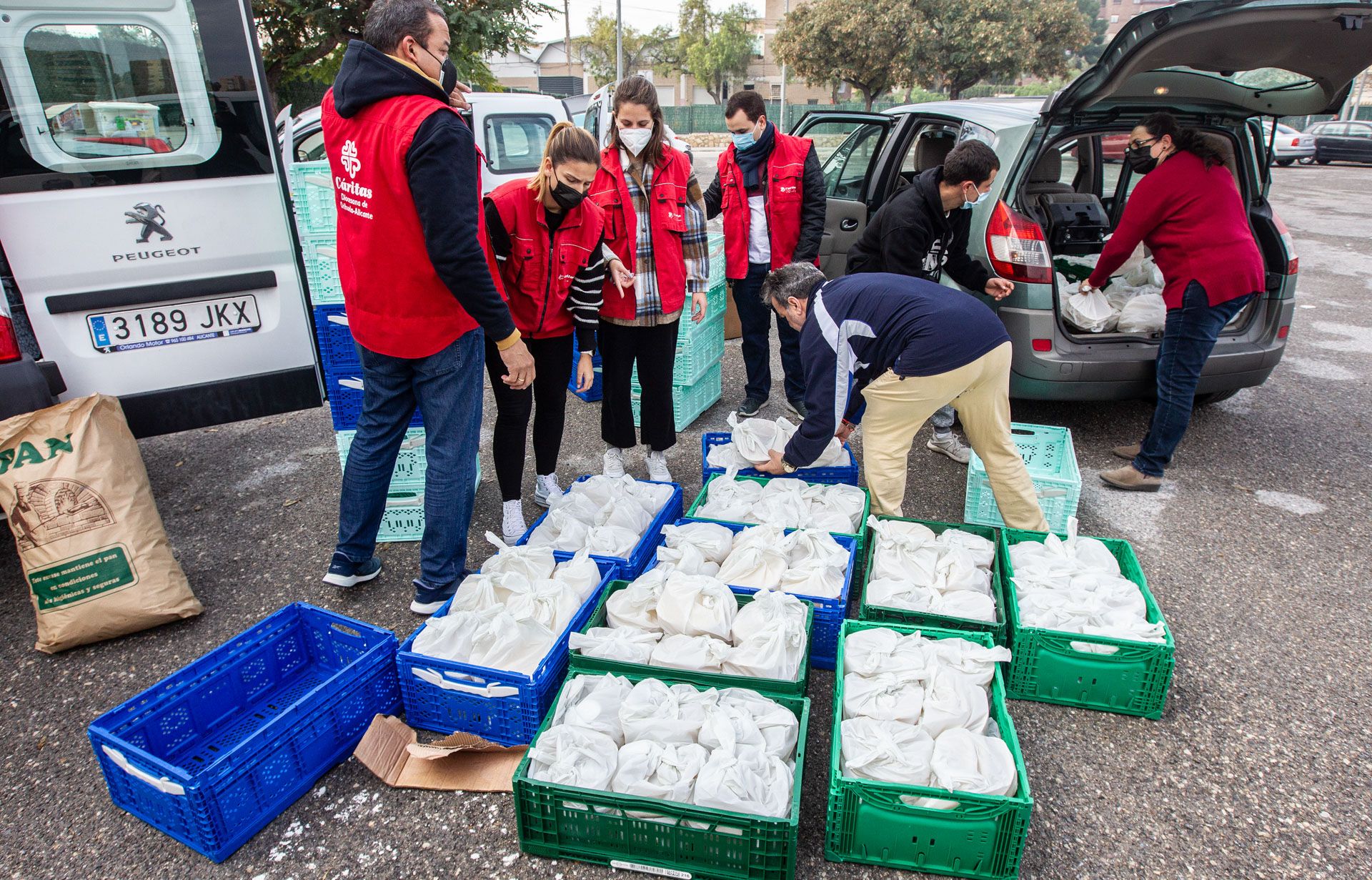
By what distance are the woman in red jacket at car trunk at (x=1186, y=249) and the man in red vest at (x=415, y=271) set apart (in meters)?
3.04

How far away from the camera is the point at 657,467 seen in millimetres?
4012

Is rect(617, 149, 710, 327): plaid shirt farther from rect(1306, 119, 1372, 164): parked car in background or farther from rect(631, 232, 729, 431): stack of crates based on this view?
rect(1306, 119, 1372, 164): parked car in background

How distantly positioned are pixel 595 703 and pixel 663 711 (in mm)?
184

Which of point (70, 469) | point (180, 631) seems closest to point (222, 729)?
point (180, 631)

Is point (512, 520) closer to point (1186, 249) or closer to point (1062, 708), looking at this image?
point (1062, 708)

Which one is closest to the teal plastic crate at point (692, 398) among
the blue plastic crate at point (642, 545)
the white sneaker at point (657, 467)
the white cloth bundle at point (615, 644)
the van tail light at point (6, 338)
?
the white sneaker at point (657, 467)

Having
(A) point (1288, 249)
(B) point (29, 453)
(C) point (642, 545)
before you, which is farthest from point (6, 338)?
(A) point (1288, 249)

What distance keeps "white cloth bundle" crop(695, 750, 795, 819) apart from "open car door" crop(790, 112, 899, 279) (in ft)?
12.7

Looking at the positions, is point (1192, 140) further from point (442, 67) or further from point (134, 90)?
point (134, 90)

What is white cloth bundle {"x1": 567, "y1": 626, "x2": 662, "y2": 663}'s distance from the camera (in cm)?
242

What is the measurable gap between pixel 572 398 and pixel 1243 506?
12.4 ft

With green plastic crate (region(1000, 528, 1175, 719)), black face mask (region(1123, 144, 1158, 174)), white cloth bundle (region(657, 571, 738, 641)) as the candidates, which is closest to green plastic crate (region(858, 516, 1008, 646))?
green plastic crate (region(1000, 528, 1175, 719))

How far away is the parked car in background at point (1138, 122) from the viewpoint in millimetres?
3293

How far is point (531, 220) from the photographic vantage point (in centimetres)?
312
